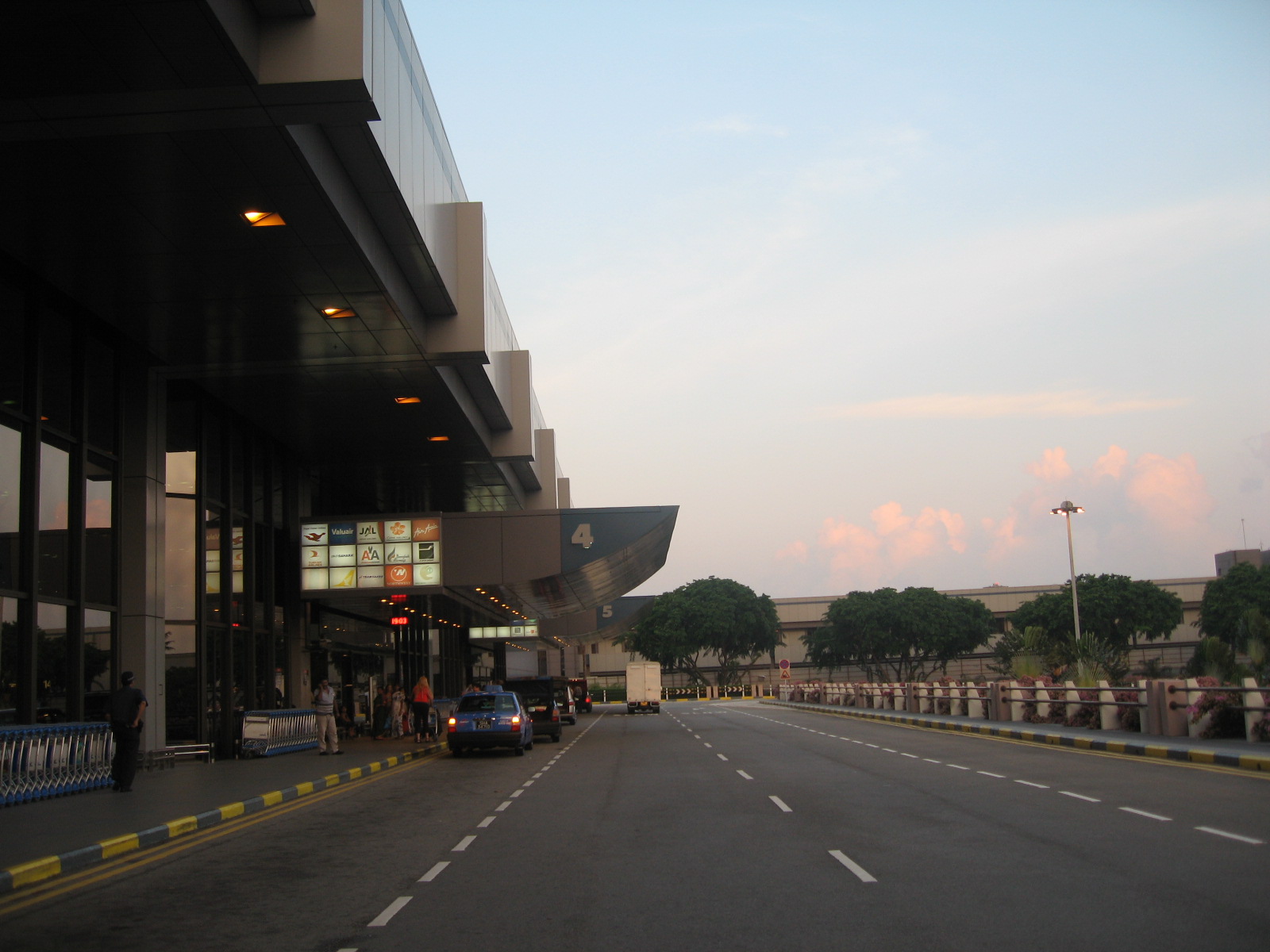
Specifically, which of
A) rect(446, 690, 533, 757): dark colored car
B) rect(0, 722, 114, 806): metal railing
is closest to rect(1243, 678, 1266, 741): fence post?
rect(446, 690, 533, 757): dark colored car

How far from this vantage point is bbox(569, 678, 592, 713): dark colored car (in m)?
73.7

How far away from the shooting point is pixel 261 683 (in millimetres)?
32031

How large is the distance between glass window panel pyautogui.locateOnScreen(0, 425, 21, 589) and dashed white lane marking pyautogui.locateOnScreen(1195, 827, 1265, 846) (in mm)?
17731

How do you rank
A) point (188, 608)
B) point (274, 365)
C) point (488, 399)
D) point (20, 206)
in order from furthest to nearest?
point (488, 399) → point (188, 608) → point (274, 365) → point (20, 206)

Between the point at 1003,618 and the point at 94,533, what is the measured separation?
109719 millimetres

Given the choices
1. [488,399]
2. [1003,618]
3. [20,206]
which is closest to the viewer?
[20,206]

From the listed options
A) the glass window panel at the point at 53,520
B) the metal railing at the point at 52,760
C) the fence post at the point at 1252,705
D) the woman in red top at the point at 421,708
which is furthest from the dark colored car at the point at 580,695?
the fence post at the point at 1252,705

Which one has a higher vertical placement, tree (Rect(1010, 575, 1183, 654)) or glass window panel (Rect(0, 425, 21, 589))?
glass window panel (Rect(0, 425, 21, 589))

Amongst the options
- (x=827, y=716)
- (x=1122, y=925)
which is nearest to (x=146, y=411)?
(x=1122, y=925)

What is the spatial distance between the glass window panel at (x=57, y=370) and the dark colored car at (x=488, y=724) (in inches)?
460

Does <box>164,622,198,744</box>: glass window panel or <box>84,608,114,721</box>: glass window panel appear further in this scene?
<box>164,622,198,744</box>: glass window panel

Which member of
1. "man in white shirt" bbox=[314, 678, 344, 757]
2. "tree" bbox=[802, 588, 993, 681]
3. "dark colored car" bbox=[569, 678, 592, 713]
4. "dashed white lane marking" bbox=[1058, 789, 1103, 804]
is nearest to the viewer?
"dashed white lane marking" bbox=[1058, 789, 1103, 804]

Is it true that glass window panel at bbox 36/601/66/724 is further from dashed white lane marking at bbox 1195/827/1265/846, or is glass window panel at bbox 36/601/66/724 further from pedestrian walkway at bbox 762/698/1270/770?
pedestrian walkway at bbox 762/698/1270/770

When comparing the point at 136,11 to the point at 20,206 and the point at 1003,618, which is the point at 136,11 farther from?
the point at 1003,618
